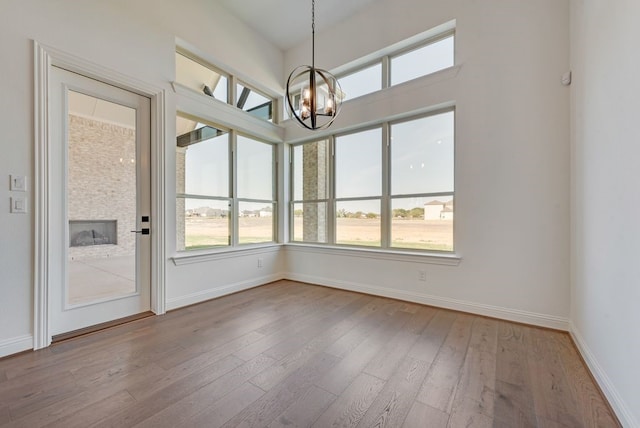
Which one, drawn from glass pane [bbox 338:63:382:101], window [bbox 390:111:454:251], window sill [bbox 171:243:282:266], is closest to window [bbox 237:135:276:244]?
window sill [bbox 171:243:282:266]

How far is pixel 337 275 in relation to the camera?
4023 mm

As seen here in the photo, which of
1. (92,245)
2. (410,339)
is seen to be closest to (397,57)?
(410,339)

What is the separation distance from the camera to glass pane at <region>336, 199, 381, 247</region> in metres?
3.85

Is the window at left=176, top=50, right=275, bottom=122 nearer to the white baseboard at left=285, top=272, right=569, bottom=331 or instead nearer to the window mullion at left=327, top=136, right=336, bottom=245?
the window mullion at left=327, top=136, right=336, bottom=245

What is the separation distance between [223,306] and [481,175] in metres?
3.33

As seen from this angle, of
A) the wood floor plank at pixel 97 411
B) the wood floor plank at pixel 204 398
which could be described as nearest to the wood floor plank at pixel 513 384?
the wood floor plank at pixel 204 398

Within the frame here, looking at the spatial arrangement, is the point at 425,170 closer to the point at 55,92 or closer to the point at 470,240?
the point at 470,240

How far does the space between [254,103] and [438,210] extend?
3.23 m

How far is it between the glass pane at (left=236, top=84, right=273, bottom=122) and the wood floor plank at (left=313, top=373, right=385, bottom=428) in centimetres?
381

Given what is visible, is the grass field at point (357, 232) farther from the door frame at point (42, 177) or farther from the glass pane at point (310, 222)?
the door frame at point (42, 177)

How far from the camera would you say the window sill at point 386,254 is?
3.12 m

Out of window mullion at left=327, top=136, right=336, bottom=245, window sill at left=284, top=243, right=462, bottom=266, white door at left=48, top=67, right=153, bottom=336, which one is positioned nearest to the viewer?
white door at left=48, top=67, right=153, bottom=336

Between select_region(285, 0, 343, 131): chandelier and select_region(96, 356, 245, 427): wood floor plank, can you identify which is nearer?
select_region(96, 356, 245, 427): wood floor plank

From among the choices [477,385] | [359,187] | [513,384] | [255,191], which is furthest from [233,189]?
[513,384]
